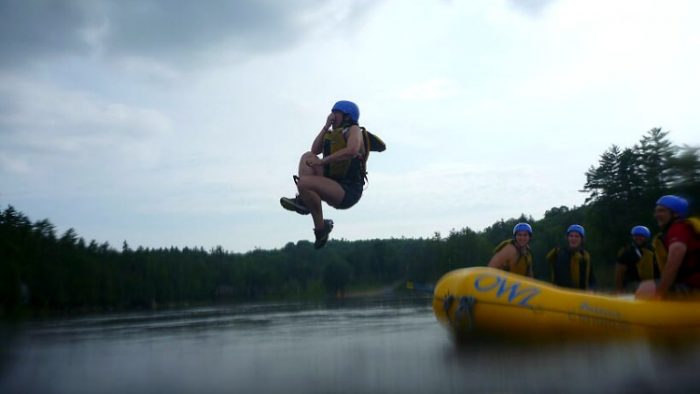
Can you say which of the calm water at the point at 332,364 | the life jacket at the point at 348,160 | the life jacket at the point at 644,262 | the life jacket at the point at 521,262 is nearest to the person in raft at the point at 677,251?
the calm water at the point at 332,364

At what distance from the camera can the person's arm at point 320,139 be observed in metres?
6.53

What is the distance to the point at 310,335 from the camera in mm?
7871

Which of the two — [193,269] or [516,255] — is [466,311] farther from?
[193,269]

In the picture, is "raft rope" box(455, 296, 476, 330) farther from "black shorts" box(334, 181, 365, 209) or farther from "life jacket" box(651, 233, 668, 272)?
"black shorts" box(334, 181, 365, 209)

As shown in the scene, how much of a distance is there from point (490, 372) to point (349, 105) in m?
2.54

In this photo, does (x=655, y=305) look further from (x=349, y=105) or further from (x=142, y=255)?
(x=142, y=255)

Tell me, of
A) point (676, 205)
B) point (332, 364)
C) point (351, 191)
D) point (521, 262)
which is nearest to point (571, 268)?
point (521, 262)

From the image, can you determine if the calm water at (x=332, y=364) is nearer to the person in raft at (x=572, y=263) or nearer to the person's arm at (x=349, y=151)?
the person's arm at (x=349, y=151)

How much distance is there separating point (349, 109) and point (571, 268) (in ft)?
17.6

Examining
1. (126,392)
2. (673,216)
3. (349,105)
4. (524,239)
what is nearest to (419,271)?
(524,239)

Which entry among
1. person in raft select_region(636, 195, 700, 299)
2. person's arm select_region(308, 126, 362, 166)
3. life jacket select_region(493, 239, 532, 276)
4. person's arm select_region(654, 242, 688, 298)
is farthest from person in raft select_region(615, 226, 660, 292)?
person's arm select_region(308, 126, 362, 166)

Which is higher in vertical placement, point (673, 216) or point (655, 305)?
point (673, 216)

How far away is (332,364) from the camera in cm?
570

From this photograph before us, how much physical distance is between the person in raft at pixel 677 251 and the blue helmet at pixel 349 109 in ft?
13.1
